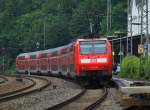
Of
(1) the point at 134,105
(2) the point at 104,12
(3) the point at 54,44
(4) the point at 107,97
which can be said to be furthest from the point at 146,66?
(2) the point at 104,12

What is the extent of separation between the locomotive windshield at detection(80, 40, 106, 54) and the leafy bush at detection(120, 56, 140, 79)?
275 inches

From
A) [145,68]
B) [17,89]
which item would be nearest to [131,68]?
[145,68]

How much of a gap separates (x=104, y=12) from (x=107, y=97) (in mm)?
96416

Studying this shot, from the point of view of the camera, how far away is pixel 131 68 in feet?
141

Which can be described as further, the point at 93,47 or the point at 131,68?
the point at 131,68

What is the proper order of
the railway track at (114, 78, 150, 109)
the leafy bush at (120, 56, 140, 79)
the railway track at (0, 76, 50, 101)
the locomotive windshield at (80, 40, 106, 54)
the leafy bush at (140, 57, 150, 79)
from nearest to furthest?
1. the railway track at (114, 78, 150, 109)
2. the railway track at (0, 76, 50, 101)
3. the locomotive windshield at (80, 40, 106, 54)
4. the leafy bush at (140, 57, 150, 79)
5. the leafy bush at (120, 56, 140, 79)

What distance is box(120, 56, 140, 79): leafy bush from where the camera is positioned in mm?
40219

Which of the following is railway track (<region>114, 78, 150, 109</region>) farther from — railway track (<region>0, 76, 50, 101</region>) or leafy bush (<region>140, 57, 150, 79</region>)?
leafy bush (<region>140, 57, 150, 79</region>)

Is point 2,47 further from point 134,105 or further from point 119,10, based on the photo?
point 134,105

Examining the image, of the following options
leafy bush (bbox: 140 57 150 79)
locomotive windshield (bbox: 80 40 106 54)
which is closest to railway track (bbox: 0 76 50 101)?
locomotive windshield (bbox: 80 40 106 54)

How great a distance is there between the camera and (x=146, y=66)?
37.1m

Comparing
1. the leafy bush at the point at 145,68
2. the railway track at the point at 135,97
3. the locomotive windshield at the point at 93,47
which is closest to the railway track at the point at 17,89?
the locomotive windshield at the point at 93,47

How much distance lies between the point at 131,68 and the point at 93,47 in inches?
417

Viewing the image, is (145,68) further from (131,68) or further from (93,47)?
(93,47)
